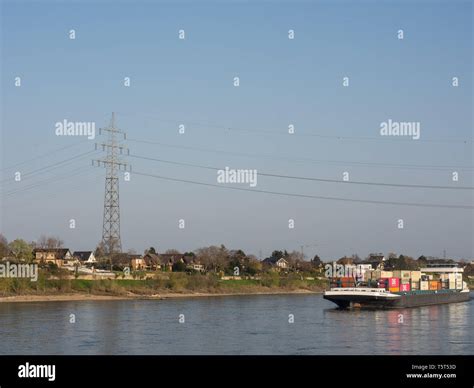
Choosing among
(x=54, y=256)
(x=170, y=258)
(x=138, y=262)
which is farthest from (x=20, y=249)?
(x=170, y=258)

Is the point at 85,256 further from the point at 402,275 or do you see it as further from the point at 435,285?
the point at 402,275

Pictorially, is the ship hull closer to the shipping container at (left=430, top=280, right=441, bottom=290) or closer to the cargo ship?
the cargo ship

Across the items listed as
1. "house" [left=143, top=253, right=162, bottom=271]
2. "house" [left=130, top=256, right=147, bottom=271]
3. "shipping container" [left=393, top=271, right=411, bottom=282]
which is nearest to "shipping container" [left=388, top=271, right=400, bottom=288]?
"shipping container" [left=393, top=271, right=411, bottom=282]

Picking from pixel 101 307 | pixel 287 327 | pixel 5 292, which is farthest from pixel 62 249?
pixel 287 327

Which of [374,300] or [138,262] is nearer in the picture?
[374,300]

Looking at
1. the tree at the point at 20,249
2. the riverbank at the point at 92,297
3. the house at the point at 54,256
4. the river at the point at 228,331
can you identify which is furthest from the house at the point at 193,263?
the river at the point at 228,331

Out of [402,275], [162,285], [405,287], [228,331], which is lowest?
[228,331]

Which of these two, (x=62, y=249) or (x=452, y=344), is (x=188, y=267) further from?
(x=452, y=344)
